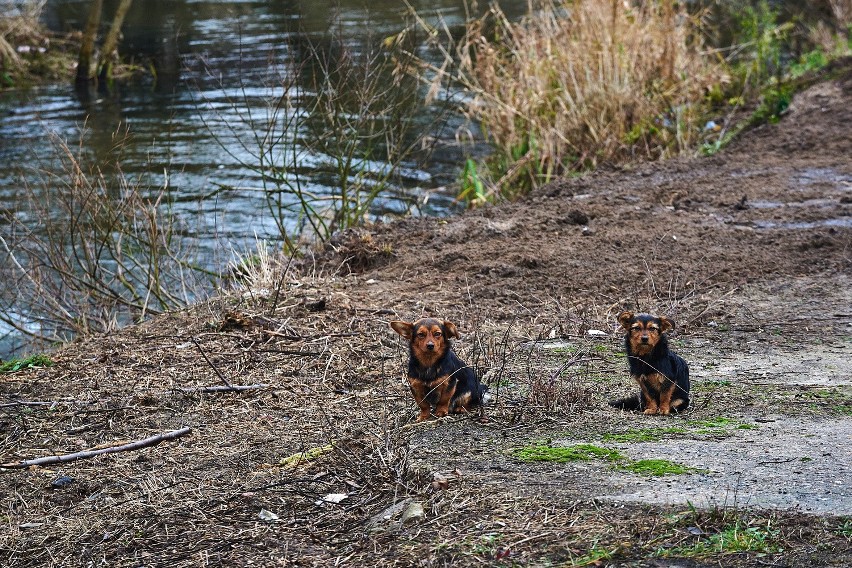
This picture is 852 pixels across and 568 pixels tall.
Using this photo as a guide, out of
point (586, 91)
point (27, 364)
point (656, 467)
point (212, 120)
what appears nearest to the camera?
point (656, 467)

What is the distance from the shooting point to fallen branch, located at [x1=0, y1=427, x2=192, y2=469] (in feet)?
16.1

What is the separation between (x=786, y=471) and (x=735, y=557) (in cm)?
83

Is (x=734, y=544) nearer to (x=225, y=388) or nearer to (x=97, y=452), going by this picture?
(x=97, y=452)

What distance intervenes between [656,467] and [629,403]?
941 millimetres

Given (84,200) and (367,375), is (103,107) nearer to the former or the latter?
(84,200)

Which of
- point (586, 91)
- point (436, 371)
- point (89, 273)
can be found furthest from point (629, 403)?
point (586, 91)

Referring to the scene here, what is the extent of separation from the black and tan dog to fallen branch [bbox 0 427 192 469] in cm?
121

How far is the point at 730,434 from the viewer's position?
4680 mm

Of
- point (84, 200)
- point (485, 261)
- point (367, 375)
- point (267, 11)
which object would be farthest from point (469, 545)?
point (267, 11)

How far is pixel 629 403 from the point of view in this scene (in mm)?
5195

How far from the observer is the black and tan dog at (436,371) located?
15.9ft

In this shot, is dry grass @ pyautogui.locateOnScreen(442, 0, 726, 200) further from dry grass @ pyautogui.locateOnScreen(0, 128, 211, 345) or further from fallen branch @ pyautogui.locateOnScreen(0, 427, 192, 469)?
fallen branch @ pyautogui.locateOnScreen(0, 427, 192, 469)

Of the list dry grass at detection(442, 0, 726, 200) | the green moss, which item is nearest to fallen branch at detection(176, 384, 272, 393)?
the green moss

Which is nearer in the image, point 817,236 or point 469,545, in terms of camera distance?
point 469,545
